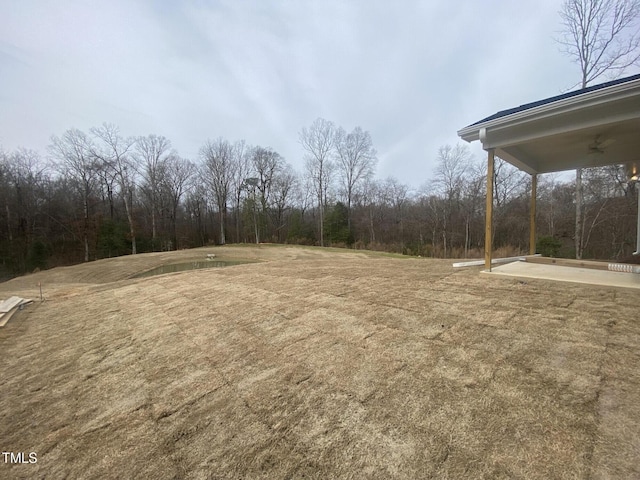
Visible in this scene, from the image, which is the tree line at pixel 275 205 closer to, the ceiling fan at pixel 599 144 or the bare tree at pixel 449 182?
the bare tree at pixel 449 182

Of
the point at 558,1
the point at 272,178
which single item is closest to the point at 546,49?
the point at 558,1

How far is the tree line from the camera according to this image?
17.2 m

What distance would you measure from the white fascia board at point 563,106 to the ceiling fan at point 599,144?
5.70 feet

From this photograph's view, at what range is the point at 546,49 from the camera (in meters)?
10.7

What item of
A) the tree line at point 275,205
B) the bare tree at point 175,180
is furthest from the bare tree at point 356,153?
the bare tree at point 175,180

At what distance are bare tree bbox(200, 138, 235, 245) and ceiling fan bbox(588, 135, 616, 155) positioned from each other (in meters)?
28.1

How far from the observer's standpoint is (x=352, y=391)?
1.93 m

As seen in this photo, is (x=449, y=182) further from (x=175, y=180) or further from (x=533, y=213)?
(x=175, y=180)

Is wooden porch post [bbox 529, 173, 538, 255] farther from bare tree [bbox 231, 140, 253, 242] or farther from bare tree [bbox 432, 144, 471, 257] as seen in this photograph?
bare tree [bbox 231, 140, 253, 242]

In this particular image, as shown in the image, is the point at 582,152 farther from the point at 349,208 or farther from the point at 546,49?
the point at 349,208

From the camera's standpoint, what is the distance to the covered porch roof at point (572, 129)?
3533 mm

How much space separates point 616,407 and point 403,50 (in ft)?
53.7

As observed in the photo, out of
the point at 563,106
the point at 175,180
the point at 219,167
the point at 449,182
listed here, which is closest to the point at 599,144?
the point at 563,106

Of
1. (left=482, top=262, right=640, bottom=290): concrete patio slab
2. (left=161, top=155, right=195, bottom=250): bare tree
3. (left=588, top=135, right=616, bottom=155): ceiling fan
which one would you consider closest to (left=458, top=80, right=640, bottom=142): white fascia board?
(left=588, top=135, right=616, bottom=155): ceiling fan
